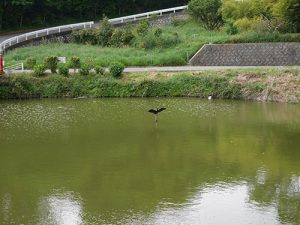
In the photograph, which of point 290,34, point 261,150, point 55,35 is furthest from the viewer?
point 55,35

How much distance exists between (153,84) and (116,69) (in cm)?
209

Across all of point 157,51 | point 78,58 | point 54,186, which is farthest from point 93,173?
point 157,51

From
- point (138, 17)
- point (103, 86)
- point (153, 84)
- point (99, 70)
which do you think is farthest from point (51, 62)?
point (138, 17)

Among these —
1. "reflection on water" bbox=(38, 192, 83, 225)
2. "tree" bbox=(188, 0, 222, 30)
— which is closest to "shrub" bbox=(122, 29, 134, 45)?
"tree" bbox=(188, 0, 222, 30)

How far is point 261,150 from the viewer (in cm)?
1825

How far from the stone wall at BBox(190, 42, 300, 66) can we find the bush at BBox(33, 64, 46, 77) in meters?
8.19

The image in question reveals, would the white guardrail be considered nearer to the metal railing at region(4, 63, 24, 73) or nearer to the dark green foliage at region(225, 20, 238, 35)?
the metal railing at region(4, 63, 24, 73)

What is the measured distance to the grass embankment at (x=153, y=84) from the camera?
90.3ft

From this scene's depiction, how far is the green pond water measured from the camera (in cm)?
1280

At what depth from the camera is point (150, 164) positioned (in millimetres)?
16781

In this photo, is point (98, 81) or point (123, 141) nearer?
point (123, 141)

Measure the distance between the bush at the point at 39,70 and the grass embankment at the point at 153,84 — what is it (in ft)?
1.06

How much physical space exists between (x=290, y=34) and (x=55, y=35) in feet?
52.7

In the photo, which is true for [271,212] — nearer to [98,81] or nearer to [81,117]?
[81,117]
